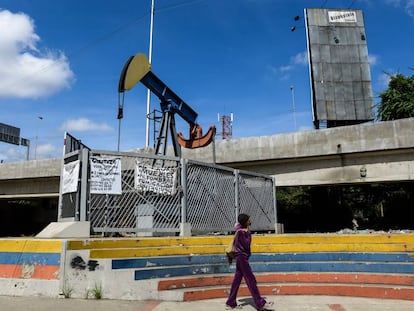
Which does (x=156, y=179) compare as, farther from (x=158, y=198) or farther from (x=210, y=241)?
(x=210, y=241)

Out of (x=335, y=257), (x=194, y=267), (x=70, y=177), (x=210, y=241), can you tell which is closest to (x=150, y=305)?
(x=194, y=267)

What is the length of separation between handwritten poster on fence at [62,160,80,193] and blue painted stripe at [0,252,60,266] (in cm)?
172

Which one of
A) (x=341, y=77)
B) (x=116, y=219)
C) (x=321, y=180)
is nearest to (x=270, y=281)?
(x=116, y=219)

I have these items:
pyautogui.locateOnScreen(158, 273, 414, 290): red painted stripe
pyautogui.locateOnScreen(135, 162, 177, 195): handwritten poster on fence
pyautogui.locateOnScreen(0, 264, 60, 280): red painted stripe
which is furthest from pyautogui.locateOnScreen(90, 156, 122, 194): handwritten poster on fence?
pyautogui.locateOnScreen(158, 273, 414, 290): red painted stripe

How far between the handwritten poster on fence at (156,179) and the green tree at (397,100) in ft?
63.7

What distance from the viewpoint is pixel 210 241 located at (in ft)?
26.9

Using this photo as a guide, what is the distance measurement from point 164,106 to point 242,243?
9.11 m

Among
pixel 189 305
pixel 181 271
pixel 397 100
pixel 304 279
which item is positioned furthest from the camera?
pixel 397 100

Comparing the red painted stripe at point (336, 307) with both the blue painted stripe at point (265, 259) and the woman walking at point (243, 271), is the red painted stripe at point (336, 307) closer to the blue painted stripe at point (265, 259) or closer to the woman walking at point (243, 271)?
the woman walking at point (243, 271)

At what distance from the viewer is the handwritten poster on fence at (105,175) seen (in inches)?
316

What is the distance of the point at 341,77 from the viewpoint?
29250 mm

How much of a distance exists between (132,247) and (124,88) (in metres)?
5.85

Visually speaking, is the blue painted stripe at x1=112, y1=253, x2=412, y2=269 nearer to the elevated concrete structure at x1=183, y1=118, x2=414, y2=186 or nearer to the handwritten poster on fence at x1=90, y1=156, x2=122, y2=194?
the handwritten poster on fence at x1=90, y1=156, x2=122, y2=194

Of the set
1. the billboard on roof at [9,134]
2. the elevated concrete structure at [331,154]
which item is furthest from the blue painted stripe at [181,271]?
the billboard on roof at [9,134]
